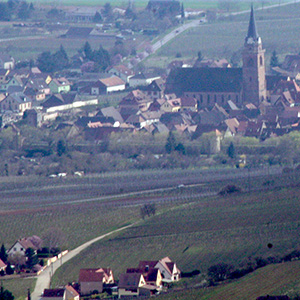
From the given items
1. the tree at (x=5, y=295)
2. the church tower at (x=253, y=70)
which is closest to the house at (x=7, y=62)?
the church tower at (x=253, y=70)

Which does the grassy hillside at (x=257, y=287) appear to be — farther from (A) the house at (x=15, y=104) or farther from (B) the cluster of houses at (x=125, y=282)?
(A) the house at (x=15, y=104)

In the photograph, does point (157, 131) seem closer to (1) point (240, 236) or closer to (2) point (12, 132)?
(2) point (12, 132)

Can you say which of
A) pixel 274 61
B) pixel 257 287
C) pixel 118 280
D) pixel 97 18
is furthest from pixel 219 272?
pixel 97 18

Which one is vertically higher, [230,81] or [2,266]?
[230,81]

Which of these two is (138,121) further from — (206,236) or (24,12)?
(24,12)

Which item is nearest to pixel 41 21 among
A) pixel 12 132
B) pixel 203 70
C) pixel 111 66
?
pixel 111 66

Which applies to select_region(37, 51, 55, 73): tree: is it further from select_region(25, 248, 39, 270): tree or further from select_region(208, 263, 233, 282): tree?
select_region(208, 263, 233, 282): tree

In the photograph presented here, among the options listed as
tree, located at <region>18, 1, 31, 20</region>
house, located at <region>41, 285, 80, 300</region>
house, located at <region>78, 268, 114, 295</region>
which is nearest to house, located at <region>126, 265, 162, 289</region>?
house, located at <region>78, 268, 114, 295</region>
